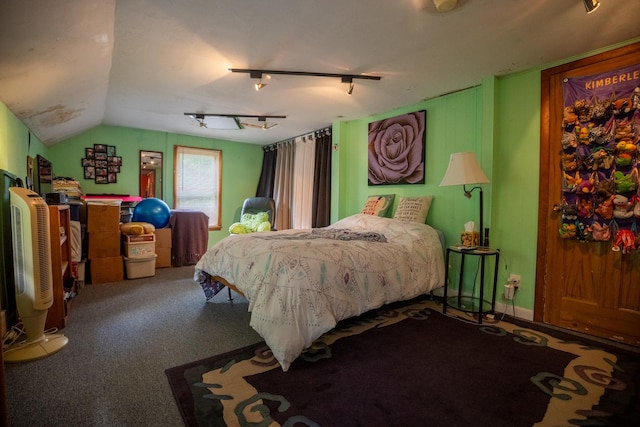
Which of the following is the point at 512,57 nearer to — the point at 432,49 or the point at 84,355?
the point at 432,49

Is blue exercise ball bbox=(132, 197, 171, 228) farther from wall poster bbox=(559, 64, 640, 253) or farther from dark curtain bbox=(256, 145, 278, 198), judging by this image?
wall poster bbox=(559, 64, 640, 253)

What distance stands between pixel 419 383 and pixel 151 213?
4142 mm

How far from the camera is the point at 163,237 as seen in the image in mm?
4516

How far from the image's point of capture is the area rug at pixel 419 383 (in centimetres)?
148

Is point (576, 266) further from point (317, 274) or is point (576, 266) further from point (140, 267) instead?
point (140, 267)

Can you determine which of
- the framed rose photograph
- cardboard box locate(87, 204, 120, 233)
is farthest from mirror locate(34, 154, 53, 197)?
the framed rose photograph

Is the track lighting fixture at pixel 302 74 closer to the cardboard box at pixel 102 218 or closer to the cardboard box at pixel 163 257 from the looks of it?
the cardboard box at pixel 102 218

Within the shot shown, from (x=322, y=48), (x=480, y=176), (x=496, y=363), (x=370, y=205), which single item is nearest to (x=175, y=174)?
(x=370, y=205)

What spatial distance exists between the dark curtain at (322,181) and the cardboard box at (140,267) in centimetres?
238

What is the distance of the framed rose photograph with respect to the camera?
3.58 m

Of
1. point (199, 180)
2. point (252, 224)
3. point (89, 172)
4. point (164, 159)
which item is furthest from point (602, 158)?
point (89, 172)

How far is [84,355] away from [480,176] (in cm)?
327

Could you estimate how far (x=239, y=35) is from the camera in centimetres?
217

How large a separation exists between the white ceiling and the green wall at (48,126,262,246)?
48.8 inches
